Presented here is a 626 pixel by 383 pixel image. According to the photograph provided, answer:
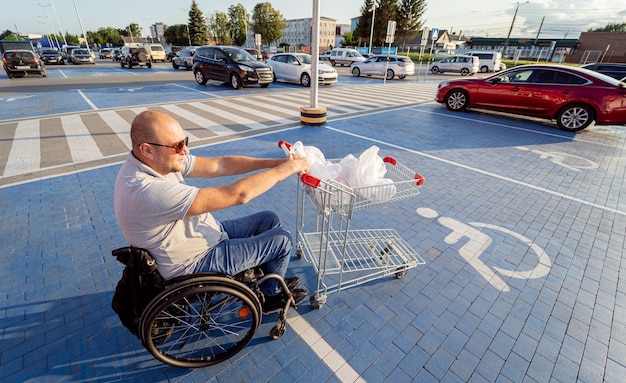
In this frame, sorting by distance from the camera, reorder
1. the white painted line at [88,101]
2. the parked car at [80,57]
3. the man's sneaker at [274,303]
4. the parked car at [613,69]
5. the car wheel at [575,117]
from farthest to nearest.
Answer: the parked car at [80,57] → the parked car at [613,69] → the white painted line at [88,101] → the car wheel at [575,117] → the man's sneaker at [274,303]

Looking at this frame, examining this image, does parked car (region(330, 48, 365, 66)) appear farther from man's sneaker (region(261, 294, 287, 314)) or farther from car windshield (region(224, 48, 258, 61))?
man's sneaker (region(261, 294, 287, 314))

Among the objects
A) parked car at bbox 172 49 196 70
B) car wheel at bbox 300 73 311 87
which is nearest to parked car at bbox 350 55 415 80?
car wheel at bbox 300 73 311 87

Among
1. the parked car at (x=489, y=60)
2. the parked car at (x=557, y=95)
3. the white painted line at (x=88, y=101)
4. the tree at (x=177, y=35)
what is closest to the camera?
the parked car at (x=557, y=95)

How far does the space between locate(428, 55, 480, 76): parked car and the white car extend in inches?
545

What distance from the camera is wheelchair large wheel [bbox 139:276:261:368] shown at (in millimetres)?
1844

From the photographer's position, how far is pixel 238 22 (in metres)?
65.1

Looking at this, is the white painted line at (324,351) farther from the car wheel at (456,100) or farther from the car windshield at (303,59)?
the car windshield at (303,59)

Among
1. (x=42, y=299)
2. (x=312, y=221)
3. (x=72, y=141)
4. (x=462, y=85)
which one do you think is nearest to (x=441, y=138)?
(x=462, y=85)

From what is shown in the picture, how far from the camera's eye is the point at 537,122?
9742mm

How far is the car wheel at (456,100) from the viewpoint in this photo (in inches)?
416

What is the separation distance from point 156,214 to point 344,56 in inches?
1235

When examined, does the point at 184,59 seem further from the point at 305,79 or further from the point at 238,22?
the point at 238,22

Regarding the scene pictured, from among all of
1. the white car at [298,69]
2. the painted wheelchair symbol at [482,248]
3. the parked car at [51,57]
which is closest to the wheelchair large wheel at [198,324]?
the painted wheelchair symbol at [482,248]

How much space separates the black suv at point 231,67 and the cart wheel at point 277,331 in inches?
553
